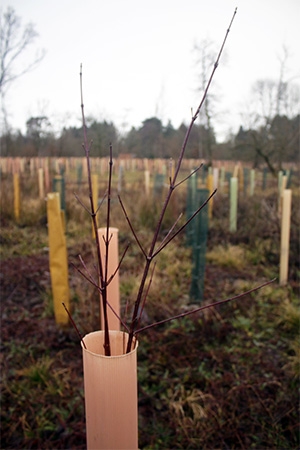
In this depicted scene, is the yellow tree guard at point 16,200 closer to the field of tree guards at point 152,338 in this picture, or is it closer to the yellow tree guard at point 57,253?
the field of tree guards at point 152,338

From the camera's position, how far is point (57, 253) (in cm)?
287

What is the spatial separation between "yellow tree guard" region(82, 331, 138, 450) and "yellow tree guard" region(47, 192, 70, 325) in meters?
2.23

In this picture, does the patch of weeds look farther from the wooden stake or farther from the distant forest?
the distant forest

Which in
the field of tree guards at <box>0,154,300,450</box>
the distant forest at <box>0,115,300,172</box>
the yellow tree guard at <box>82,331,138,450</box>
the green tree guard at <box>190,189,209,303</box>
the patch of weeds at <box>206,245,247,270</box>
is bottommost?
the field of tree guards at <box>0,154,300,450</box>

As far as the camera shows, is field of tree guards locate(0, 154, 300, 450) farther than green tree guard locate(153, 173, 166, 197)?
No

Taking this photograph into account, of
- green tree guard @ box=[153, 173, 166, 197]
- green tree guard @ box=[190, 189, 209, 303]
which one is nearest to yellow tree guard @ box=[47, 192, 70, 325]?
green tree guard @ box=[190, 189, 209, 303]

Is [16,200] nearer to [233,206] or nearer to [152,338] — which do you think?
[233,206]

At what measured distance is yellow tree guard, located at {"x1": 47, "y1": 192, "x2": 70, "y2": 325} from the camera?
9.21 feet

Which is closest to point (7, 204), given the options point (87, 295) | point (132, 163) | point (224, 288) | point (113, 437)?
point (87, 295)

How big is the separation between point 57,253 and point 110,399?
2.33 meters

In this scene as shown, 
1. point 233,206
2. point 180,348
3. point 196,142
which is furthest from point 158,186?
point 196,142

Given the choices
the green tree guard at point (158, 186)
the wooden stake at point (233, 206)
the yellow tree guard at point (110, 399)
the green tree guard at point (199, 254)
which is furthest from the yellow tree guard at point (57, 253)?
the green tree guard at point (158, 186)

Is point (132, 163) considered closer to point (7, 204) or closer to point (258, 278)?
Result: point (7, 204)

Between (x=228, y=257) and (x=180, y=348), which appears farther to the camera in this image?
(x=228, y=257)
